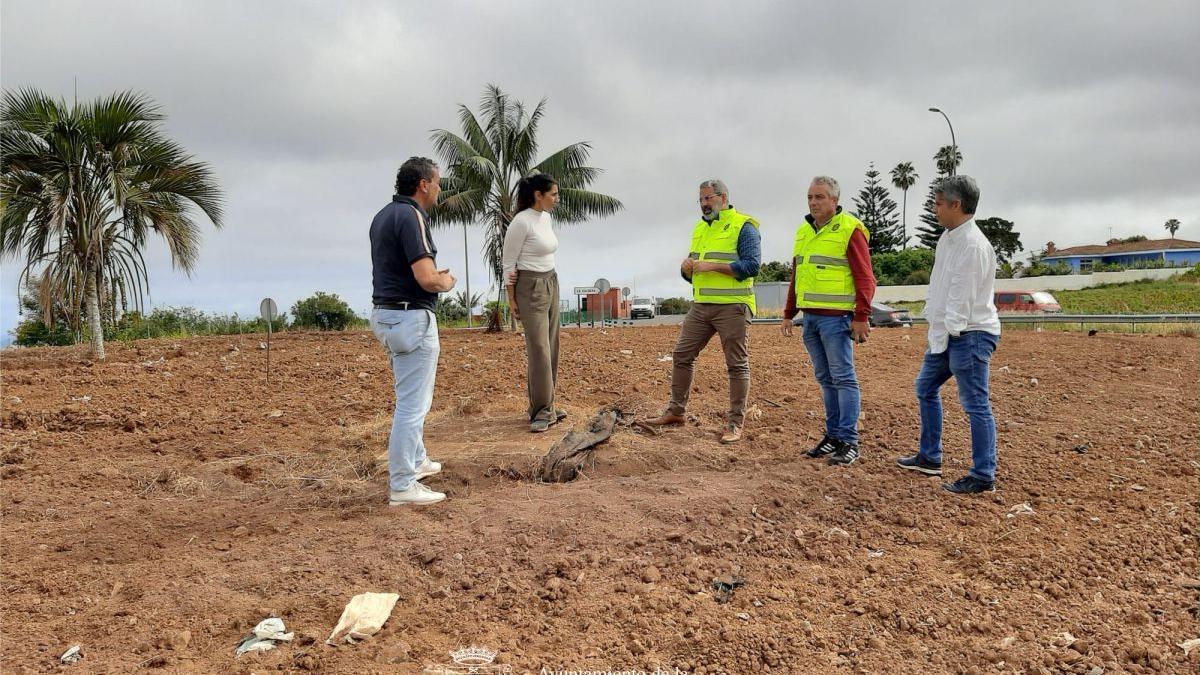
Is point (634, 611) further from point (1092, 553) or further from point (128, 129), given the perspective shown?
point (128, 129)

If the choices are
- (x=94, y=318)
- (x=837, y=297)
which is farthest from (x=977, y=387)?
(x=94, y=318)

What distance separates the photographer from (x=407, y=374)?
343 centimetres

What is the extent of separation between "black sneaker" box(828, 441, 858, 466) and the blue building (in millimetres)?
61996

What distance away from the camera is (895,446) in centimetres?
445

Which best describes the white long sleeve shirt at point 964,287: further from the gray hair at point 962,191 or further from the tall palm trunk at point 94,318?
the tall palm trunk at point 94,318

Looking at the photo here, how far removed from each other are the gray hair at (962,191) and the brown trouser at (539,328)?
248cm

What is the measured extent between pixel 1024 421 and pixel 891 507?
260 centimetres

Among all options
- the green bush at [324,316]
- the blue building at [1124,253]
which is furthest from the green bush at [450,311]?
the blue building at [1124,253]

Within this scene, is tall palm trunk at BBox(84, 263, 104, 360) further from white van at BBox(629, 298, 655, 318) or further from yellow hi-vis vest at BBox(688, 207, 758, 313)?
white van at BBox(629, 298, 655, 318)

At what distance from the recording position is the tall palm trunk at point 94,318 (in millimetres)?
8758

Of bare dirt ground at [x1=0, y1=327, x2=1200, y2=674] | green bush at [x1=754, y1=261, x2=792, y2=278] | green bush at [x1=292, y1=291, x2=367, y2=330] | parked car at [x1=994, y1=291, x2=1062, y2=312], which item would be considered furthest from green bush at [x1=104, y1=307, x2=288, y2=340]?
→ green bush at [x1=754, y1=261, x2=792, y2=278]

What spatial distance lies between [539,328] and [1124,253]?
7242 centimetres

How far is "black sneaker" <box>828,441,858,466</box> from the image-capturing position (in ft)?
13.0
